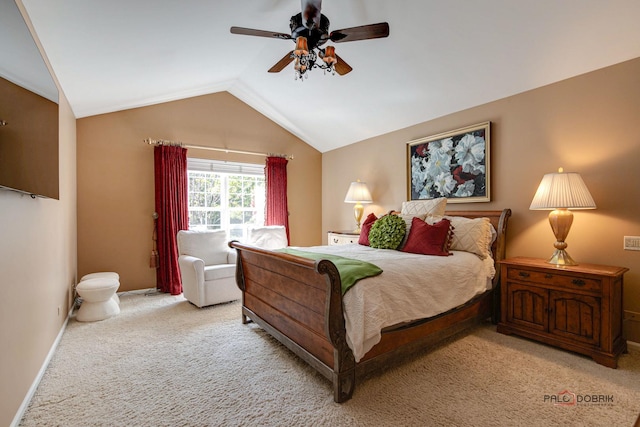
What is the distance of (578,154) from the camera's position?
2.79 metres

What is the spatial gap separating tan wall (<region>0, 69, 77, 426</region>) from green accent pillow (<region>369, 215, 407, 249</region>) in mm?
2901

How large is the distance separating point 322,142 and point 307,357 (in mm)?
4365

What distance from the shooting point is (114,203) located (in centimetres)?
421

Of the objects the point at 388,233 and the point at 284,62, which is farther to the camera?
the point at 388,233

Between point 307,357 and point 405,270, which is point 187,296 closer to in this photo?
point 307,357

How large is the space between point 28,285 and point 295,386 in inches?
74.2

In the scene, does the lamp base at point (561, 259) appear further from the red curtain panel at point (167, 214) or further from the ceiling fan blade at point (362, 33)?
the red curtain panel at point (167, 214)

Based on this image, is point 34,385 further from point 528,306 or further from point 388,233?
point 528,306

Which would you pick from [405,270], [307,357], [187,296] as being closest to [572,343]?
[405,270]

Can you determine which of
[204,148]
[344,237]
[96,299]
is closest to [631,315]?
[344,237]

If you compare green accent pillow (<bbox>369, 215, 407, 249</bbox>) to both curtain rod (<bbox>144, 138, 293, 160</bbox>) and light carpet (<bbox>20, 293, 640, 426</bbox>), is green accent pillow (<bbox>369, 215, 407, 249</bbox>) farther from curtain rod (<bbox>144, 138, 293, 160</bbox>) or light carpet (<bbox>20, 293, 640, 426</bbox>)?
curtain rod (<bbox>144, 138, 293, 160</bbox>)

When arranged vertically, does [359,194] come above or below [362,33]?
below

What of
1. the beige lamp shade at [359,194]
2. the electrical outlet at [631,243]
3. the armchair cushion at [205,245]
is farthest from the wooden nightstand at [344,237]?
the electrical outlet at [631,243]

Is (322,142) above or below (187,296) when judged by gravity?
above
